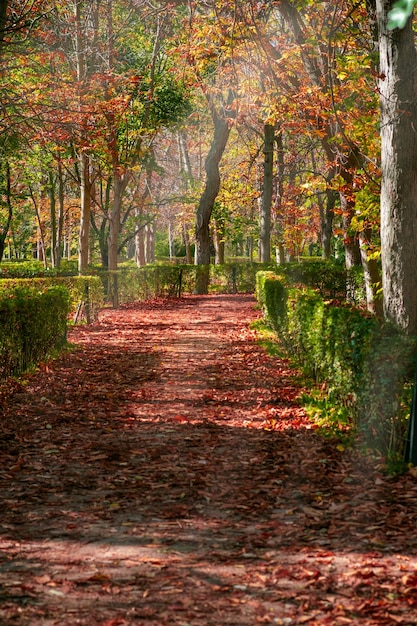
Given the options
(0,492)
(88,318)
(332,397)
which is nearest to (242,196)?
(88,318)

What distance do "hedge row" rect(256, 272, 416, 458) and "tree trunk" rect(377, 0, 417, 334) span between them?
29.9 inches

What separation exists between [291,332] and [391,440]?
6.20 m

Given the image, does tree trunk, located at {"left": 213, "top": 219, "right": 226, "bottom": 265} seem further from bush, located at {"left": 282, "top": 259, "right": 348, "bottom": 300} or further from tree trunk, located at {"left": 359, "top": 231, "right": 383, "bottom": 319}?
tree trunk, located at {"left": 359, "top": 231, "right": 383, "bottom": 319}

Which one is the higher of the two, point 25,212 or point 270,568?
point 25,212

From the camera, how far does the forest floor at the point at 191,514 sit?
4.16m

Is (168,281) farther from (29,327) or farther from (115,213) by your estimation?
(29,327)

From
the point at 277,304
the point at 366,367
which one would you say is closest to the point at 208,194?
the point at 277,304

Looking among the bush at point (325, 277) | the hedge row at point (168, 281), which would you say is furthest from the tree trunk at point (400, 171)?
the bush at point (325, 277)

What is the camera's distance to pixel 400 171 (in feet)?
29.7

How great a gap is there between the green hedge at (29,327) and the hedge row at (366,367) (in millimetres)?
4108

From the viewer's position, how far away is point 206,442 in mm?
7926

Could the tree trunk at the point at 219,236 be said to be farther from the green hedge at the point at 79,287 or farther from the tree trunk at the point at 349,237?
the tree trunk at the point at 349,237

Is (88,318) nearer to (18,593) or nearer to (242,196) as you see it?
(18,593)

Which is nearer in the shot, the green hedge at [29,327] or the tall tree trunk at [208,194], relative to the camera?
the green hedge at [29,327]
